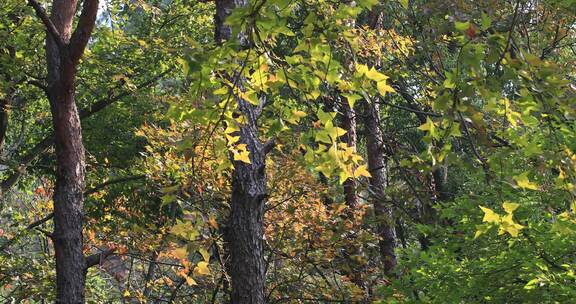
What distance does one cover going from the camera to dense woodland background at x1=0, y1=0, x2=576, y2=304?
262 cm

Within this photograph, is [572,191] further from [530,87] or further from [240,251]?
[240,251]

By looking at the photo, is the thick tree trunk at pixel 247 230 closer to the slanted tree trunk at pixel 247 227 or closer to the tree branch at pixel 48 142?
the slanted tree trunk at pixel 247 227

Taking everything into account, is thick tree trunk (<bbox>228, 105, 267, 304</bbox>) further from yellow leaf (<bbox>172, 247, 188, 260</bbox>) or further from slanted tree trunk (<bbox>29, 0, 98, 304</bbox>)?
yellow leaf (<bbox>172, 247, 188, 260</bbox>)

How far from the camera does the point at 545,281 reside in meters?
5.05

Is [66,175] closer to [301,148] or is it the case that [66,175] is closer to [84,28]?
[84,28]

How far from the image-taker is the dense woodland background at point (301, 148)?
8.61 ft

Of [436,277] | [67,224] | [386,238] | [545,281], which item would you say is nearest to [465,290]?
[436,277]

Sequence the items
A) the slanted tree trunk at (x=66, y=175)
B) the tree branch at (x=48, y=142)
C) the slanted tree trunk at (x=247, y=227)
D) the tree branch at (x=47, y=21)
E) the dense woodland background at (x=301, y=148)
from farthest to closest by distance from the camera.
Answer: the tree branch at (x=48, y=142)
the slanted tree trunk at (x=66, y=175)
the tree branch at (x=47, y=21)
the slanted tree trunk at (x=247, y=227)
the dense woodland background at (x=301, y=148)

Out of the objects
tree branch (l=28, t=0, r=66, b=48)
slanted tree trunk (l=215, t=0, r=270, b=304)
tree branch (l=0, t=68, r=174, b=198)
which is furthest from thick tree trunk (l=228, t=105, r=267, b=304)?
tree branch (l=0, t=68, r=174, b=198)

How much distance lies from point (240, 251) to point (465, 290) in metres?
2.20

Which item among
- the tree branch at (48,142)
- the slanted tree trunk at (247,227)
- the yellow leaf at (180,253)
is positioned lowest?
the yellow leaf at (180,253)

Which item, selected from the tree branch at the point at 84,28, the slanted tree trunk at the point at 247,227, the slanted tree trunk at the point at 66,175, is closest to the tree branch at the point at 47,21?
the tree branch at the point at 84,28

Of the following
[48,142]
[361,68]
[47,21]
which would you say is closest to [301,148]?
[47,21]

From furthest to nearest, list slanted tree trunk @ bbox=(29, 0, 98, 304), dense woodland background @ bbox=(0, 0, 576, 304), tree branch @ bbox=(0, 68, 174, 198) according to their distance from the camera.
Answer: tree branch @ bbox=(0, 68, 174, 198), slanted tree trunk @ bbox=(29, 0, 98, 304), dense woodland background @ bbox=(0, 0, 576, 304)
